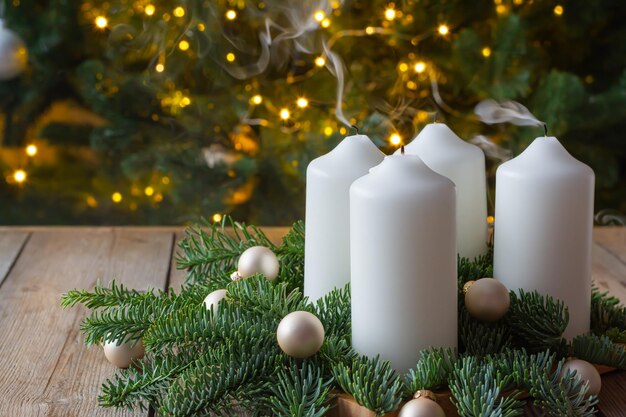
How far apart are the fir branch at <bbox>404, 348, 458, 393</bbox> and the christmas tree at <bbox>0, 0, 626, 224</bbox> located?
3.44ft

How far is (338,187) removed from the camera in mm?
722

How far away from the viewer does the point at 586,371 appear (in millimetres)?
652

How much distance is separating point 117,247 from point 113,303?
0.51 meters

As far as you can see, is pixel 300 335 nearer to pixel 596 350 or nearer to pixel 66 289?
pixel 596 350

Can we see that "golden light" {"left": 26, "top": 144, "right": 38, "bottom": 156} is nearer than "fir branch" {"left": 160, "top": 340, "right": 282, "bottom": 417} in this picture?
No

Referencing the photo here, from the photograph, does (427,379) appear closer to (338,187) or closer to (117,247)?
(338,187)

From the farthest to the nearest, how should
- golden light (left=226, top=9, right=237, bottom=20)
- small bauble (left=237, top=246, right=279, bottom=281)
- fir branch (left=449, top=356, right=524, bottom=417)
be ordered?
golden light (left=226, top=9, right=237, bottom=20)
small bauble (left=237, top=246, right=279, bottom=281)
fir branch (left=449, top=356, right=524, bottom=417)

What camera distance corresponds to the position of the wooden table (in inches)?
27.7

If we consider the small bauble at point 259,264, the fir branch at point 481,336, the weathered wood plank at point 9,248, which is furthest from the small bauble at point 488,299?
the weathered wood plank at point 9,248

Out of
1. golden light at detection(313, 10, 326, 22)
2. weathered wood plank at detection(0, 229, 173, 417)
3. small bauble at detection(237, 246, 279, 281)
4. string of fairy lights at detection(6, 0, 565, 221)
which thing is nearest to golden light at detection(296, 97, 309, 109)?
string of fairy lights at detection(6, 0, 565, 221)

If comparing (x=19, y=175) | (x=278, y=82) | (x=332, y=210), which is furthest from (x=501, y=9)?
(x=332, y=210)

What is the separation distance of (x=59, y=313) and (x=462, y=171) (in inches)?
19.7

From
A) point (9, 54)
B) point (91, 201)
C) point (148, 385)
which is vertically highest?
point (9, 54)

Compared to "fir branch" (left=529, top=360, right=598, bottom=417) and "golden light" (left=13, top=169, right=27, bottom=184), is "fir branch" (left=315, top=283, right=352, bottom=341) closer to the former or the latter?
"fir branch" (left=529, top=360, right=598, bottom=417)
